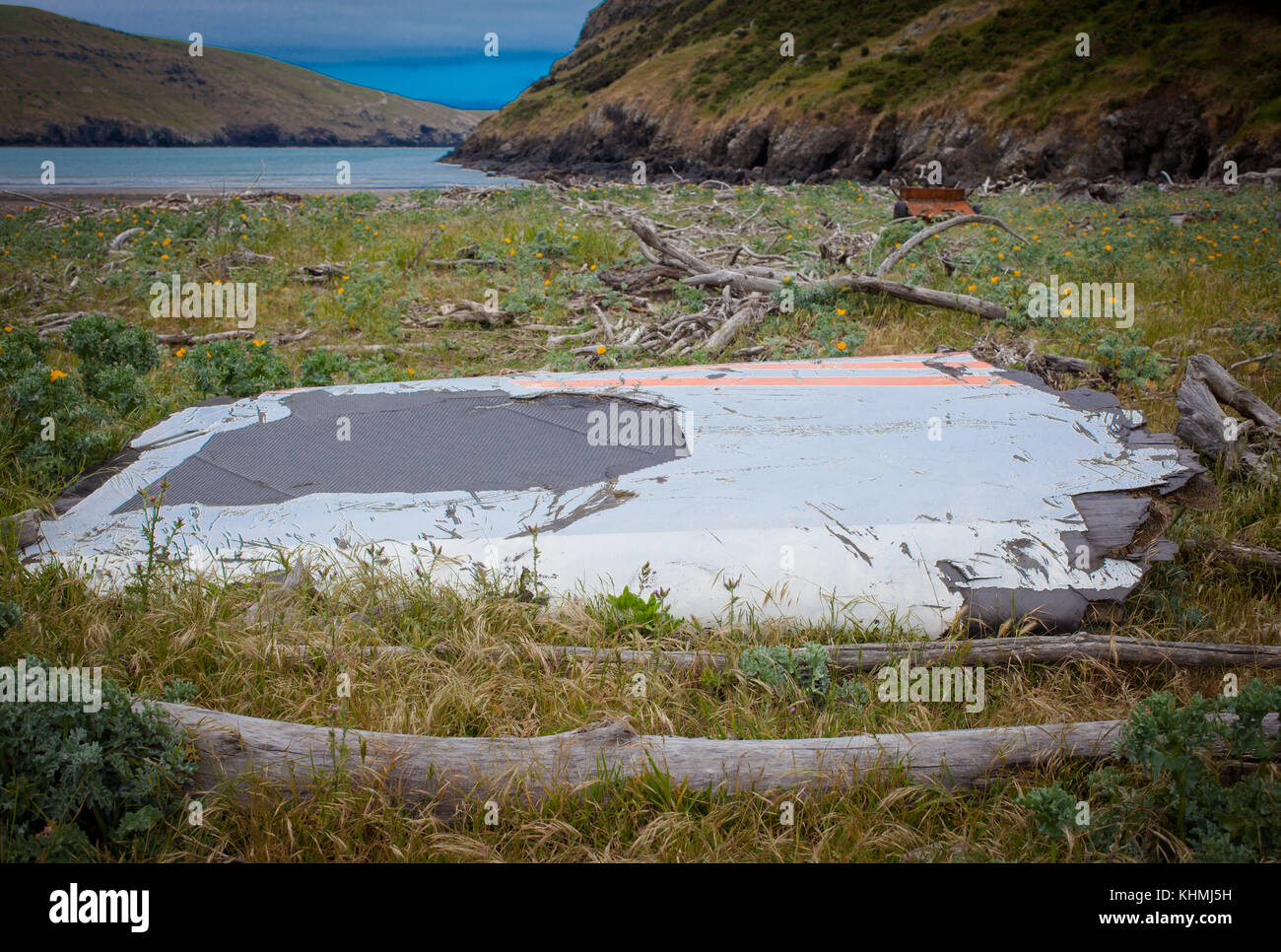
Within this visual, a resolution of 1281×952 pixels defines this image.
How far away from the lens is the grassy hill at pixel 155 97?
251ft

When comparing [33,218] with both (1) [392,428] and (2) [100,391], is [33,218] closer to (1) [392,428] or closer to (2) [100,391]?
(2) [100,391]

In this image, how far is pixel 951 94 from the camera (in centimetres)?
3225

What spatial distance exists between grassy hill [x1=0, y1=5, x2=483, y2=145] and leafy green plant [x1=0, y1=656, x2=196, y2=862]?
3783 inches

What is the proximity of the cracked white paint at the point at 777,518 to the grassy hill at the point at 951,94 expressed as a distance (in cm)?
2555

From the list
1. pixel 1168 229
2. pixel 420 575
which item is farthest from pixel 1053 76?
pixel 420 575

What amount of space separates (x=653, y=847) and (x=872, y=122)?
39.2 m

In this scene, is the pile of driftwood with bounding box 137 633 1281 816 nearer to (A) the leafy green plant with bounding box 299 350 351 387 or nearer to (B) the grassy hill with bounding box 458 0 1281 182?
(A) the leafy green plant with bounding box 299 350 351 387

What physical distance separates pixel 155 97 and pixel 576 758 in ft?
383

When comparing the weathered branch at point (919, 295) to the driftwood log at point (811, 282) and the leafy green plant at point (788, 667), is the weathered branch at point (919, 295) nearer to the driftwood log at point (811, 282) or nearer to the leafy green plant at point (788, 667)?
the driftwood log at point (811, 282)

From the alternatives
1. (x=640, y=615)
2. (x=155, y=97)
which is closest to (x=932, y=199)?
(x=640, y=615)

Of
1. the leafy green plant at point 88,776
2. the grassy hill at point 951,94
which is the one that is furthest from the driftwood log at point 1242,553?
the grassy hill at point 951,94

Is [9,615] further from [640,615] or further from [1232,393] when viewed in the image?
[1232,393]

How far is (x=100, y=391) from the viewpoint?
4664 mm

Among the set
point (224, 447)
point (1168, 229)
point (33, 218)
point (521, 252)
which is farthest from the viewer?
point (33, 218)
